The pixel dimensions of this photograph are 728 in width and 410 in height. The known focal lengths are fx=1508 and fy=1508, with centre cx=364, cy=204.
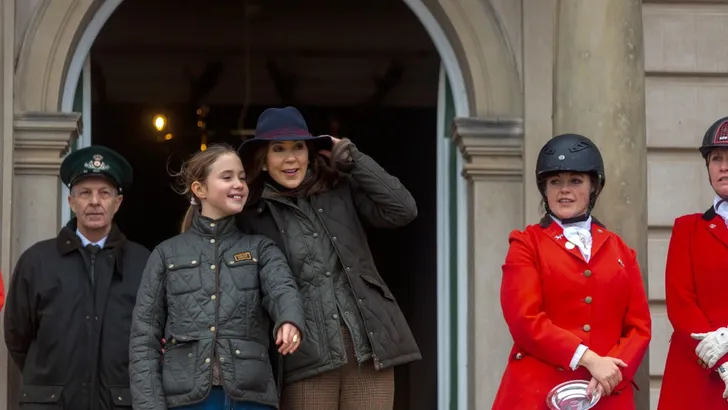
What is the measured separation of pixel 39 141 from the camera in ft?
26.1

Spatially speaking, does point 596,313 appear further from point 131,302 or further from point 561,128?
point 131,302

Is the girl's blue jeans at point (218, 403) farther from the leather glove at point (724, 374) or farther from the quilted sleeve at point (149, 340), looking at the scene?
the leather glove at point (724, 374)

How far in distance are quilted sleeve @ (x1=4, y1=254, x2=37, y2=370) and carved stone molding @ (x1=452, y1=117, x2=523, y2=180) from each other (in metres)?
2.65

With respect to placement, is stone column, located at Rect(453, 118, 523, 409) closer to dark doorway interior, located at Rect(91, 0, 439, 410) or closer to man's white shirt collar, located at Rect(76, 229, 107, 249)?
dark doorway interior, located at Rect(91, 0, 439, 410)

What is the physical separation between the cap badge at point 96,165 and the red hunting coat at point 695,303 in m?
2.57

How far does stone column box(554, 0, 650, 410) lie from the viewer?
6863 mm

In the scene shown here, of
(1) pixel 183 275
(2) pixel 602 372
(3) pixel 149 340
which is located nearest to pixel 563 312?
(2) pixel 602 372

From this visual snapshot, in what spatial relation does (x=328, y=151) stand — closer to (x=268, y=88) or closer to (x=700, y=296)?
(x=700, y=296)

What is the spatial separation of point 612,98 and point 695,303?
1.10 m

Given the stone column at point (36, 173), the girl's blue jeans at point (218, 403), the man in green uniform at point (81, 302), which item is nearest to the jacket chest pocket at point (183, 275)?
the girl's blue jeans at point (218, 403)

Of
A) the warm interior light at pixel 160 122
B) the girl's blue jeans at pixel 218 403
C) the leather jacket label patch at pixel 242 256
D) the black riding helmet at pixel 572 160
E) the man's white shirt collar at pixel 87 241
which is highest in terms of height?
the warm interior light at pixel 160 122

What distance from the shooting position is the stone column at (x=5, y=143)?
303 inches

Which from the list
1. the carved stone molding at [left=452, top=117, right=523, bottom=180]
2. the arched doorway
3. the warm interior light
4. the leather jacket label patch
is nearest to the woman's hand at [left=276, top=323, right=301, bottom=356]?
the leather jacket label patch

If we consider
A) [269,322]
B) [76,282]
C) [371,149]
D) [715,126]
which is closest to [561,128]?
[715,126]
